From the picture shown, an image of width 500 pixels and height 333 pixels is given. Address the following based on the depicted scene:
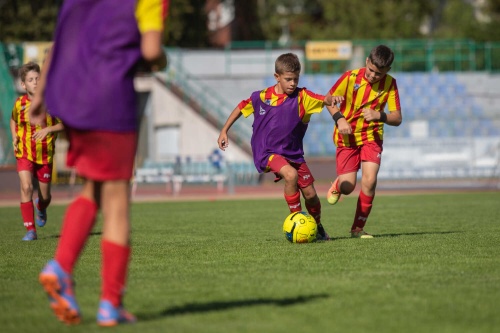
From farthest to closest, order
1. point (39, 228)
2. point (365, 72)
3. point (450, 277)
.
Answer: point (39, 228) < point (365, 72) < point (450, 277)

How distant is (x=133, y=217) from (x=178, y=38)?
93.3 ft

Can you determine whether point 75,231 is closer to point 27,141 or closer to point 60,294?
point 60,294

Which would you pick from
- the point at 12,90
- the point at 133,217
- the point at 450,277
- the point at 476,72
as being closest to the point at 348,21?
the point at 476,72

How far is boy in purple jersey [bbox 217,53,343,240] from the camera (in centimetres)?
995

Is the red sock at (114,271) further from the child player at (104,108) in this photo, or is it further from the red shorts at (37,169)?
the red shorts at (37,169)

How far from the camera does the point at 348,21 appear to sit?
157ft

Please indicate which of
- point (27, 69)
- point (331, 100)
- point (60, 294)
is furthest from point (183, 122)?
point (60, 294)

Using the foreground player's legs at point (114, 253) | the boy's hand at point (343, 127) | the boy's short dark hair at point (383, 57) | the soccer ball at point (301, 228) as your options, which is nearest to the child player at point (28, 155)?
the soccer ball at point (301, 228)

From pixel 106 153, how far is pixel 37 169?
6.40 metres

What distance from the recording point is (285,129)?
1010cm

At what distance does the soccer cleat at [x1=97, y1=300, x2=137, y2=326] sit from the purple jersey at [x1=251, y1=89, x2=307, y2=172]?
16.1 ft

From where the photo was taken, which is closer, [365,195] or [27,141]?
[365,195]

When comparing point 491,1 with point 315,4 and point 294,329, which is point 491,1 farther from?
point 294,329

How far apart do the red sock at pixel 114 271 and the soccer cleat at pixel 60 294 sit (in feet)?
0.60
